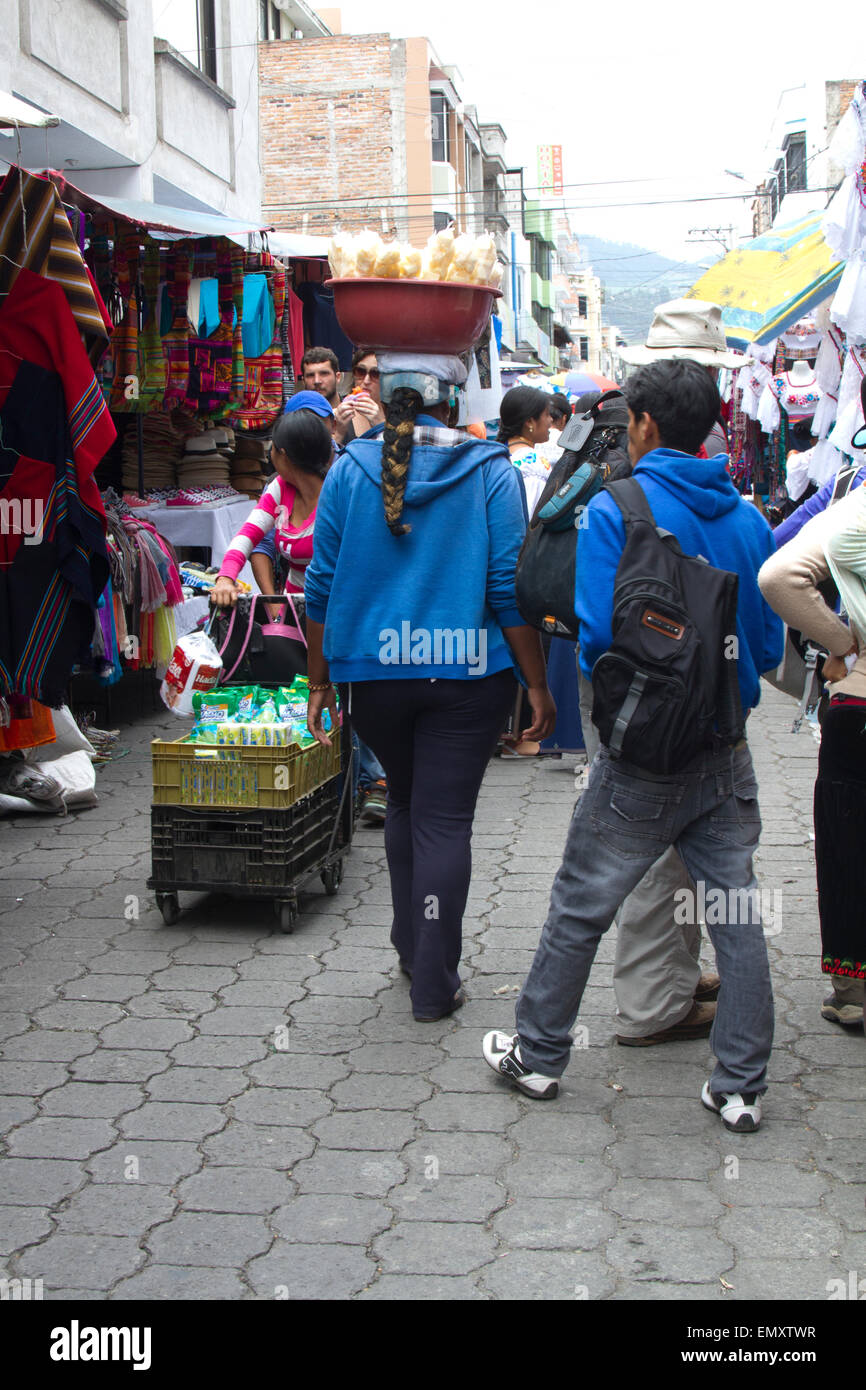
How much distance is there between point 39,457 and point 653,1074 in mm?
3122

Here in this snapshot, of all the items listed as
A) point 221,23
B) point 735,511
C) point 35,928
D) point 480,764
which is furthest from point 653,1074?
point 221,23

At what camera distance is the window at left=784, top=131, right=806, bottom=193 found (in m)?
35.9

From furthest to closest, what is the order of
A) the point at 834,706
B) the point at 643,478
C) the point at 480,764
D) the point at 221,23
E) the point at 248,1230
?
1. the point at 221,23
2. the point at 480,764
3. the point at 834,706
4. the point at 643,478
5. the point at 248,1230

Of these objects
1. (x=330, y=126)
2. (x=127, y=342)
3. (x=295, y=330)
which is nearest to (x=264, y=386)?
(x=295, y=330)

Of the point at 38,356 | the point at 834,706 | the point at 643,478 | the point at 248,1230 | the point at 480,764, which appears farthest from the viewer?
the point at 38,356

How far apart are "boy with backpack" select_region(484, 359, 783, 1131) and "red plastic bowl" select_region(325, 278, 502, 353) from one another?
0.72m

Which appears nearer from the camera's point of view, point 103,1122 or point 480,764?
point 103,1122

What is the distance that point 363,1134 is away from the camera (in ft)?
11.2

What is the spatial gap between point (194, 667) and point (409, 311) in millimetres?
2087

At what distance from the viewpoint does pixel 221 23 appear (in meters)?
14.0

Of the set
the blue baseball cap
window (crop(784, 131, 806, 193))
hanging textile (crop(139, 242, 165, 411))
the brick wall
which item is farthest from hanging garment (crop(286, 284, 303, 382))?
window (crop(784, 131, 806, 193))

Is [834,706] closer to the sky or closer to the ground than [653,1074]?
closer to the sky

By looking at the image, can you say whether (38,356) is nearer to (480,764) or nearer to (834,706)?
(480,764)

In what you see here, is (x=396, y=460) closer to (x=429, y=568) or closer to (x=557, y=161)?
(x=429, y=568)
